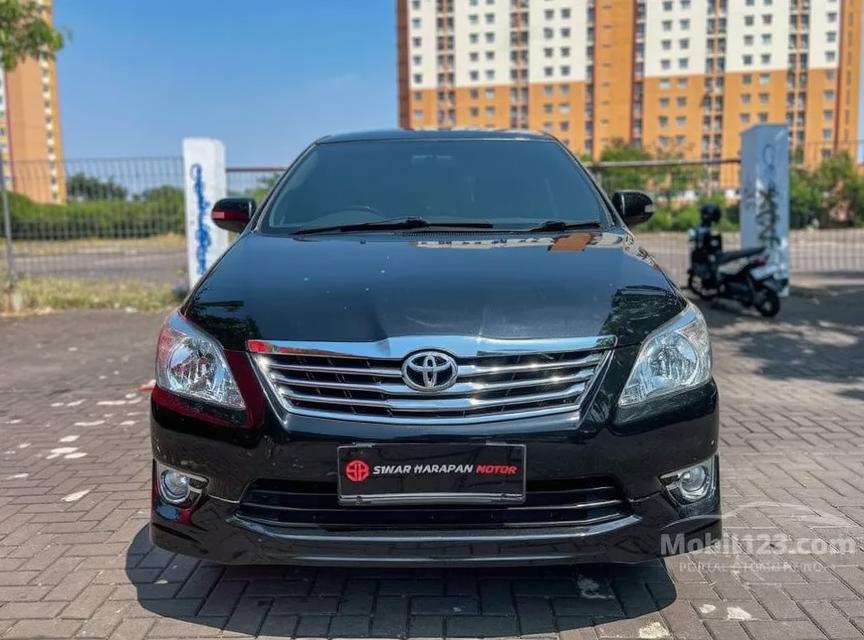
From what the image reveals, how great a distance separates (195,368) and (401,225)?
1253mm

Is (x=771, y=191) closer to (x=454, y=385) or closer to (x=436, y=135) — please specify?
(x=436, y=135)

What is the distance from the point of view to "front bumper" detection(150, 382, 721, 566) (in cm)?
227

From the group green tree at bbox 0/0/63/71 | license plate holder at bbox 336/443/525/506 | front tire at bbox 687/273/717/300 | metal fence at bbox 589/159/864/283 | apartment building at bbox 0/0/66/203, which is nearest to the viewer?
license plate holder at bbox 336/443/525/506

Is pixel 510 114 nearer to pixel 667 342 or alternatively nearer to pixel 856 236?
pixel 856 236

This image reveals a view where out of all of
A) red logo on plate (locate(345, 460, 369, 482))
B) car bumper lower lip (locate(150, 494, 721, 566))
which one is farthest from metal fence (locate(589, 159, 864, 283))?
red logo on plate (locate(345, 460, 369, 482))

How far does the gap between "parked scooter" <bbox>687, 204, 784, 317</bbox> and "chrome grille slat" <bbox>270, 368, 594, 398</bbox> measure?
26.3ft

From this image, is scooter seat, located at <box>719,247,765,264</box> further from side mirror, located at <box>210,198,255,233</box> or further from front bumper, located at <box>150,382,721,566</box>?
front bumper, located at <box>150,382,721,566</box>

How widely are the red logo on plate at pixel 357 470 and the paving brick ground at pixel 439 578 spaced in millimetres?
630

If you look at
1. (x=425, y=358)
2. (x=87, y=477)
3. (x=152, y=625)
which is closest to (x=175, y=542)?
(x=152, y=625)

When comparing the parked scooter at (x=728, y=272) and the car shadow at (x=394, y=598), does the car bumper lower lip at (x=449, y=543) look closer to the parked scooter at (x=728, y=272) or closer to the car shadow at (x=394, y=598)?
the car shadow at (x=394, y=598)

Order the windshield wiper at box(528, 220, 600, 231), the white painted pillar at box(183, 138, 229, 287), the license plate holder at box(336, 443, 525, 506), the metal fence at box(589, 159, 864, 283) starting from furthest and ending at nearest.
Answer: the metal fence at box(589, 159, 864, 283) < the white painted pillar at box(183, 138, 229, 287) < the windshield wiper at box(528, 220, 600, 231) < the license plate holder at box(336, 443, 525, 506)

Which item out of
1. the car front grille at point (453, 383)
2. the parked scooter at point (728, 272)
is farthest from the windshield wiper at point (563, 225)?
the parked scooter at point (728, 272)

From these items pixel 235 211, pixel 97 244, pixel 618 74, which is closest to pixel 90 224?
pixel 97 244

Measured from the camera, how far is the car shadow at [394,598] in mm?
2582
